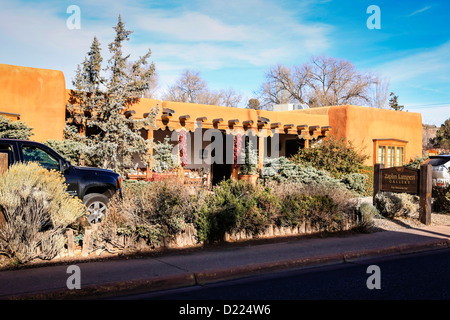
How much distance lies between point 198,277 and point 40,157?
5.02 m

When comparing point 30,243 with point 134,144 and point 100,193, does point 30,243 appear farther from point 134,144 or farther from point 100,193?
point 134,144

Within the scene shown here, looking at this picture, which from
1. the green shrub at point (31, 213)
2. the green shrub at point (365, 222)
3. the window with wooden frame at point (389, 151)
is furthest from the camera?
the window with wooden frame at point (389, 151)

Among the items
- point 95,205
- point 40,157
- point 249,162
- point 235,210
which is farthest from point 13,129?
point 249,162

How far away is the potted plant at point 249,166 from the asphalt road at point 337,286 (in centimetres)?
1199

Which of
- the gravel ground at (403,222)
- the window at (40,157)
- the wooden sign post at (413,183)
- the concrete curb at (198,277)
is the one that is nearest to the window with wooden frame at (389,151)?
the gravel ground at (403,222)

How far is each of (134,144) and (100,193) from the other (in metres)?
5.95

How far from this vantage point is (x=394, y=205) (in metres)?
12.4

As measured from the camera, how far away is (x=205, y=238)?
27.5 feet

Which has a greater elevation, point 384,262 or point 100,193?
point 100,193

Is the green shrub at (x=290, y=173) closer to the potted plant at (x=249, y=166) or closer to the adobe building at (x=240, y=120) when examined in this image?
the potted plant at (x=249, y=166)

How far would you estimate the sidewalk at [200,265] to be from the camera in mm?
5590

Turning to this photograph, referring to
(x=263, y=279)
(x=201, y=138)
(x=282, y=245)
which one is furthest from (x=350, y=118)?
(x=263, y=279)

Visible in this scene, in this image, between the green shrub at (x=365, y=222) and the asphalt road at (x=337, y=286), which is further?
the green shrub at (x=365, y=222)

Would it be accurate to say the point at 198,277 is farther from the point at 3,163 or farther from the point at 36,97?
the point at 36,97
